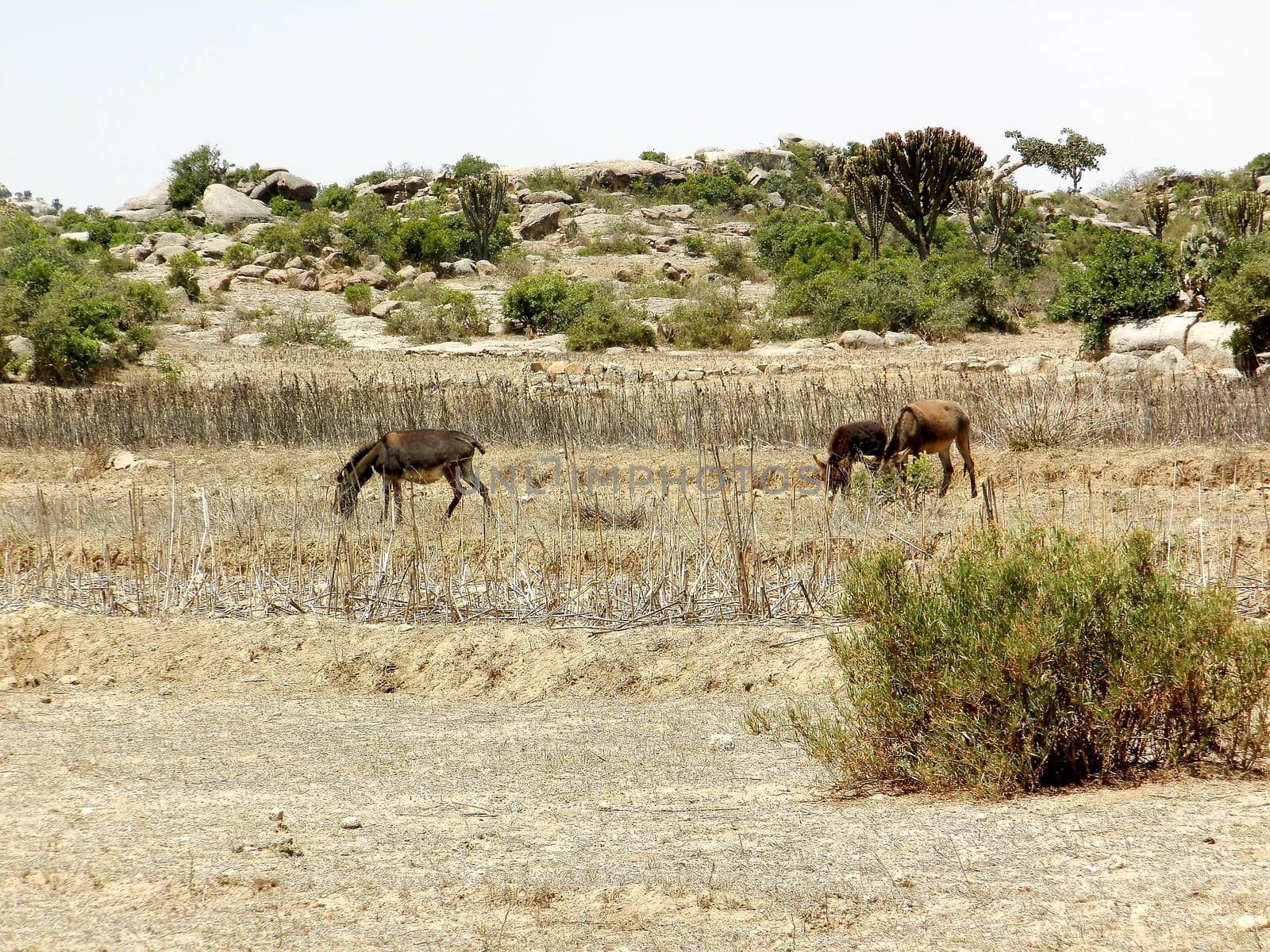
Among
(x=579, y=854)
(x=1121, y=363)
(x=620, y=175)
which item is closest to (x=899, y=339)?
(x=1121, y=363)

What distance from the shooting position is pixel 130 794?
508 centimetres

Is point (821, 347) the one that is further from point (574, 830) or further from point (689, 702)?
point (574, 830)

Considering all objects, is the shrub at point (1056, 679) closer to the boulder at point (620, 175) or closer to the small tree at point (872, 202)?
the small tree at point (872, 202)

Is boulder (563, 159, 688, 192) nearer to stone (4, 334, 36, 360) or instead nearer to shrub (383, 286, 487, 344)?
shrub (383, 286, 487, 344)

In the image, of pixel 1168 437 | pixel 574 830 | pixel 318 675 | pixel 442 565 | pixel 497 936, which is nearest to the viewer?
pixel 497 936

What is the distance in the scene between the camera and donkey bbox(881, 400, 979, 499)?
477 inches

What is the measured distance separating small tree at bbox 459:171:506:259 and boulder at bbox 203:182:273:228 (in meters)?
10.6

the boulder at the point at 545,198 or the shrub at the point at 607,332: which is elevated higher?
the boulder at the point at 545,198

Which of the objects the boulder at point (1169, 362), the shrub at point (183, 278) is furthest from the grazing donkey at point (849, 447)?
the shrub at point (183, 278)

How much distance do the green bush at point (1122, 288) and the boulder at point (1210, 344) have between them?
127 centimetres

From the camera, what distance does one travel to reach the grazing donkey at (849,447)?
12.3 metres

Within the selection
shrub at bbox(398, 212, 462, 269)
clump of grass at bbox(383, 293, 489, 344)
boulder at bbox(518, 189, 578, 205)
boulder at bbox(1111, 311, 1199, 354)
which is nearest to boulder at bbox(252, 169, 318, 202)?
boulder at bbox(518, 189, 578, 205)

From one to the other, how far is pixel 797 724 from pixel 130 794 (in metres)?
2.86

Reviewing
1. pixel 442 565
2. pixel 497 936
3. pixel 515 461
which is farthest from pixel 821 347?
pixel 497 936
